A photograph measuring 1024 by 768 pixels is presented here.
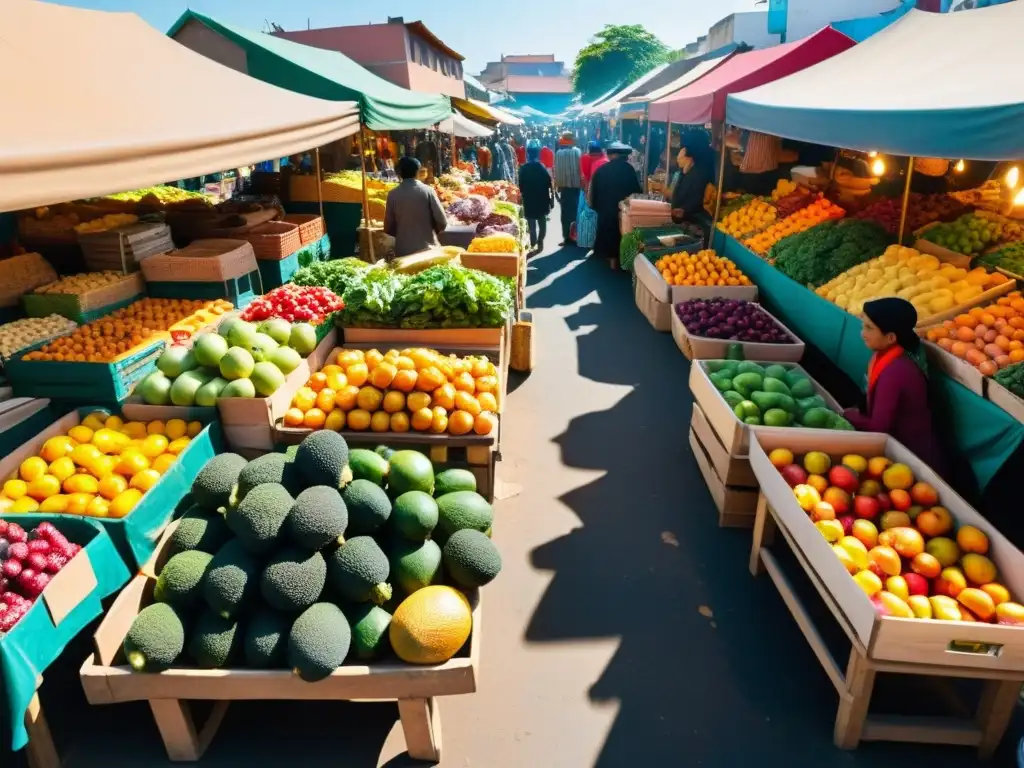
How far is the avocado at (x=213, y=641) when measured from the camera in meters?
2.37

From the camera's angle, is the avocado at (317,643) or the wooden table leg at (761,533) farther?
the wooden table leg at (761,533)

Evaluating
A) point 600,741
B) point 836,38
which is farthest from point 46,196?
point 836,38

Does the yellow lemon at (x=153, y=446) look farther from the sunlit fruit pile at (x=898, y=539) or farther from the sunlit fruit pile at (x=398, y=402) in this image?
the sunlit fruit pile at (x=898, y=539)

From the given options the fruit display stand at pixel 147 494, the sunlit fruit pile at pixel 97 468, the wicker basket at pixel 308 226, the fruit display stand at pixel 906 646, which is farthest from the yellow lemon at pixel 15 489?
the wicker basket at pixel 308 226

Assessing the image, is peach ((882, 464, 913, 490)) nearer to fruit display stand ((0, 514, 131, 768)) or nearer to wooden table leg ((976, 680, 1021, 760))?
wooden table leg ((976, 680, 1021, 760))

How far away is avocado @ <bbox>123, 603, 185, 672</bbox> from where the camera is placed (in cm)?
231

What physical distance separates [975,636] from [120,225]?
23.9 feet

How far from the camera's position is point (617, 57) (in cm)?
4859

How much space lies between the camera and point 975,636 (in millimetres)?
2268

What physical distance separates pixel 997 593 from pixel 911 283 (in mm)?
3153

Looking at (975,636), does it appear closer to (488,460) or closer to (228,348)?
(488,460)

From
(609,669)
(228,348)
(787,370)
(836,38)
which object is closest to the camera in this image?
(609,669)

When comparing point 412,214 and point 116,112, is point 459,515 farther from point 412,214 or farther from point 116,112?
point 412,214

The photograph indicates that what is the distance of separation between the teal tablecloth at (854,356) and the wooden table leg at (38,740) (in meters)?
4.33
